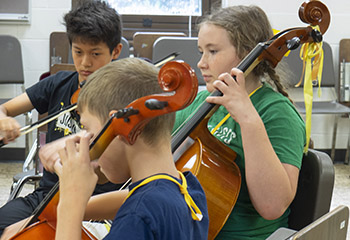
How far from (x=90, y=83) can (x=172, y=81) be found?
0.19m

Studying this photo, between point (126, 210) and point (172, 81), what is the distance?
0.72 ft

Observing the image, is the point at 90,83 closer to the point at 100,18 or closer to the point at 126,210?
the point at 126,210

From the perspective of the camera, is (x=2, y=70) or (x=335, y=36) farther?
(x=335, y=36)

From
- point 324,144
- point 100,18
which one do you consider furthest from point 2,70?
point 324,144

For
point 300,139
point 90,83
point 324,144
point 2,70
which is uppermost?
point 90,83

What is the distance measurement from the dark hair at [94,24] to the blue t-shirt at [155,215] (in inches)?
34.6

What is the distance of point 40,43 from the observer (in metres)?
3.88

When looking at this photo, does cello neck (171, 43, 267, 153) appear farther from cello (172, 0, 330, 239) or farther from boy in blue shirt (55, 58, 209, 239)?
boy in blue shirt (55, 58, 209, 239)

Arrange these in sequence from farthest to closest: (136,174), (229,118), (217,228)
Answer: (229,118) < (217,228) < (136,174)

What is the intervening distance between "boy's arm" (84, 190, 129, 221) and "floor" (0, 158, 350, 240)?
6.67 ft

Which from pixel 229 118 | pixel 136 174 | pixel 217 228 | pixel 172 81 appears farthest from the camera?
pixel 229 118

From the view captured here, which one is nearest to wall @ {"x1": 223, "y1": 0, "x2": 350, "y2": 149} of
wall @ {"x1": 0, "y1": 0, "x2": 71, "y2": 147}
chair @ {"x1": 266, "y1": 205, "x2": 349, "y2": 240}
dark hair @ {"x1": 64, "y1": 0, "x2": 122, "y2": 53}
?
wall @ {"x1": 0, "y1": 0, "x2": 71, "y2": 147}

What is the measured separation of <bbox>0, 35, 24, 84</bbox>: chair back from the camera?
3695mm

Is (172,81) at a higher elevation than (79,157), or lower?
higher
